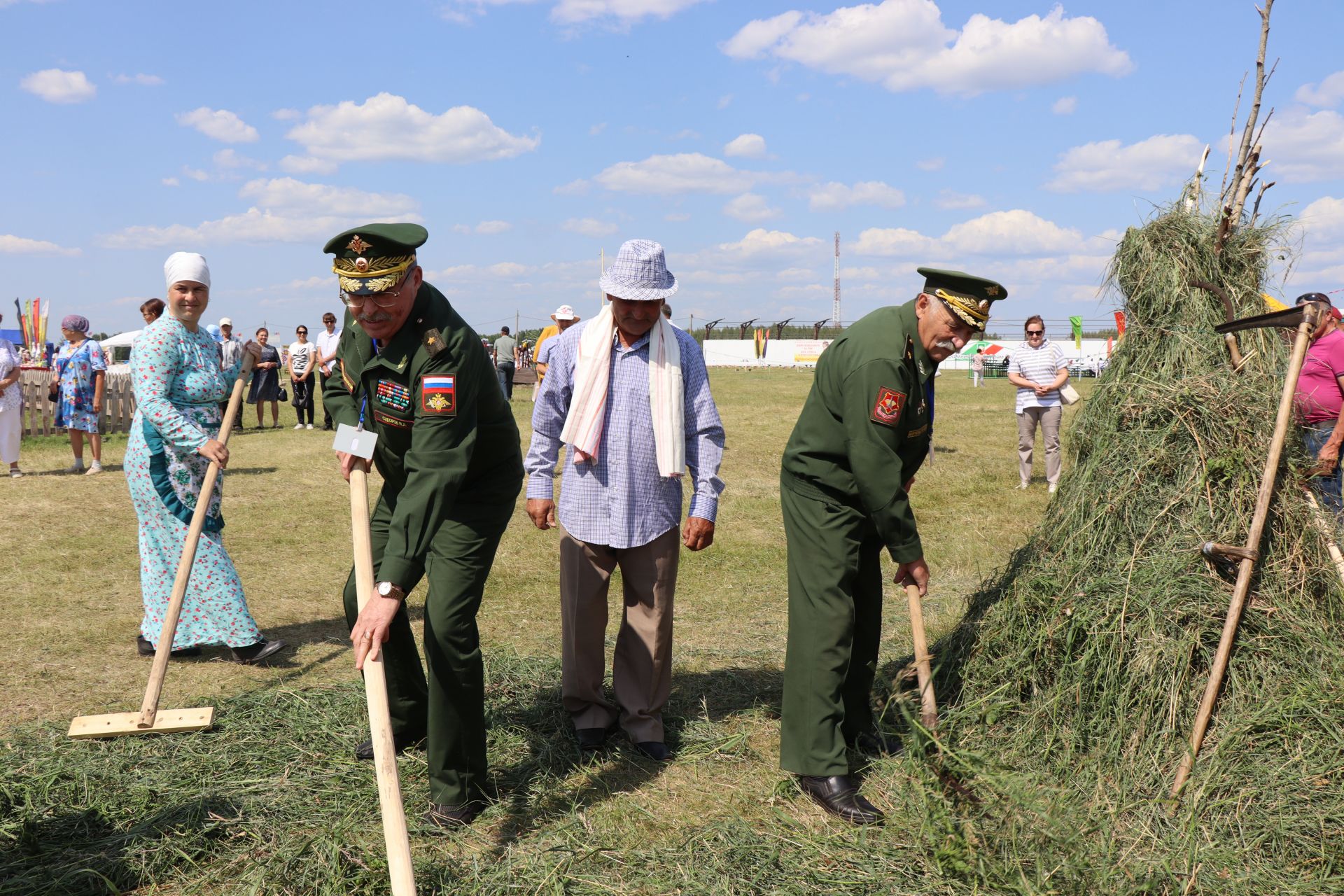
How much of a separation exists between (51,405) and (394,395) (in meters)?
16.2

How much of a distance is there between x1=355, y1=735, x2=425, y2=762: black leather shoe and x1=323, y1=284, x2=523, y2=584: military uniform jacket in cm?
100

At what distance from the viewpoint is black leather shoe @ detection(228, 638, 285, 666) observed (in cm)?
560

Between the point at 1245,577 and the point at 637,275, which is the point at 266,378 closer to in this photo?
the point at 637,275

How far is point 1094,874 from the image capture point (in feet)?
9.78

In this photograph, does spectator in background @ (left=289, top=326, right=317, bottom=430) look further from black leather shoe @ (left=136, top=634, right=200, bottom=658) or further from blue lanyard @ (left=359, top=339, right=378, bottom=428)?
blue lanyard @ (left=359, top=339, right=378, bottom=428)

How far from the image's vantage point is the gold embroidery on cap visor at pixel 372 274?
340 cm

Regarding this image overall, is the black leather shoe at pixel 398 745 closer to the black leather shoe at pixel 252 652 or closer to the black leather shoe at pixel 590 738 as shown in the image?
the black leather shoe at pixel 590 738

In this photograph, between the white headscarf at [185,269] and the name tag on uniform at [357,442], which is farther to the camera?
the white headscarf at [185,269]

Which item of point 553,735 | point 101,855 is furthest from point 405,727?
point 101,855

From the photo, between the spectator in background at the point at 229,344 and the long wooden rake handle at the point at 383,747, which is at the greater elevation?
the spectator in background at the point at 229,344

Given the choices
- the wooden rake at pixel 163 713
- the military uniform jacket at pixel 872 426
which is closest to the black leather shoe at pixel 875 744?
the military uniform jacket at pixel 872 426

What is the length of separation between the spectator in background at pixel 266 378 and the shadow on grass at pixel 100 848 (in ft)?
46.3

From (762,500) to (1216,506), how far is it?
764 cm

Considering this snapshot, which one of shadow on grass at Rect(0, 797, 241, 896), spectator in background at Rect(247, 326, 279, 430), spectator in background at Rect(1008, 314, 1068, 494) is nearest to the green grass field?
shadow on grass at Rect(0, 797, 241, 896)
